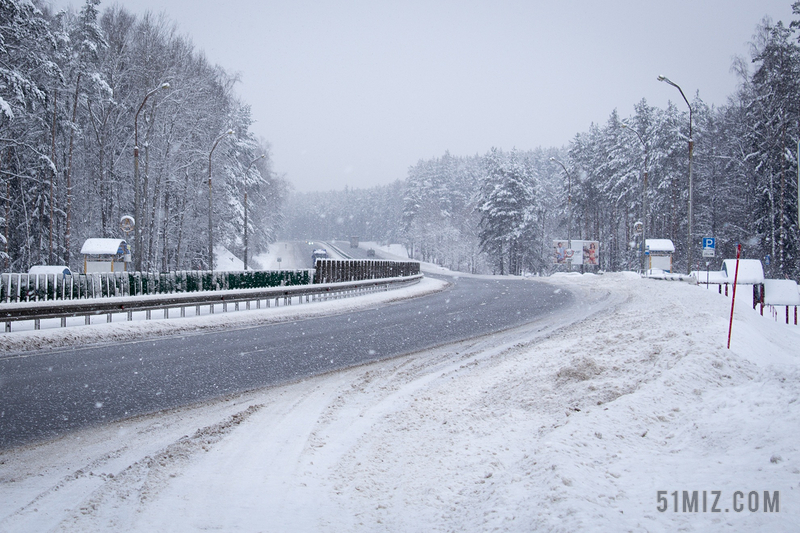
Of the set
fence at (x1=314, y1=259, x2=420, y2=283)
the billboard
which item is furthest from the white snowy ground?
the billboard

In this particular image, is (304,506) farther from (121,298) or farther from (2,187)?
(2,187)

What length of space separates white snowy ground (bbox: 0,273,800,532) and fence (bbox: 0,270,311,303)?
34.1 feet

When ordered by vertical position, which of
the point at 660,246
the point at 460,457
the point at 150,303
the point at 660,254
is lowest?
the point at 460,457

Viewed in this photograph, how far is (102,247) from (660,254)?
128ft

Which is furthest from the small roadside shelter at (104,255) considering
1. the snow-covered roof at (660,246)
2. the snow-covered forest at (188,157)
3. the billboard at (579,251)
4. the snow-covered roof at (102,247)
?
the billboard at (579,251)

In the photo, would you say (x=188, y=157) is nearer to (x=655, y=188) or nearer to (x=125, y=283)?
(x=125, y=283)

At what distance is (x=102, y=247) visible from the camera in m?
27.0

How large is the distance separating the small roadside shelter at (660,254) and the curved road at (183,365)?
97.5 feet

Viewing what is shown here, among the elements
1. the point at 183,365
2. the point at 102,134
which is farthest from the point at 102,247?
the point at 183,365

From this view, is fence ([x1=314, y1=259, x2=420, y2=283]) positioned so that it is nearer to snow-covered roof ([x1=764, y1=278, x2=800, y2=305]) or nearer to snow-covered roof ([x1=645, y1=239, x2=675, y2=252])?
snow-covered roof ([x1=764, y1=278, x2=800, y2=305])

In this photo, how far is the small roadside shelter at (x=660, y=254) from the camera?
40719 millimetres

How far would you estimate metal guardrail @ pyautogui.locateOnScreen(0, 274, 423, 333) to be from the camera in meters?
12.8

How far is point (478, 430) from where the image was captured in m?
5.29

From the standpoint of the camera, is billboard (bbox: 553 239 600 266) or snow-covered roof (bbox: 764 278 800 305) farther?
billboard (bbox: 553 239 600 266)
